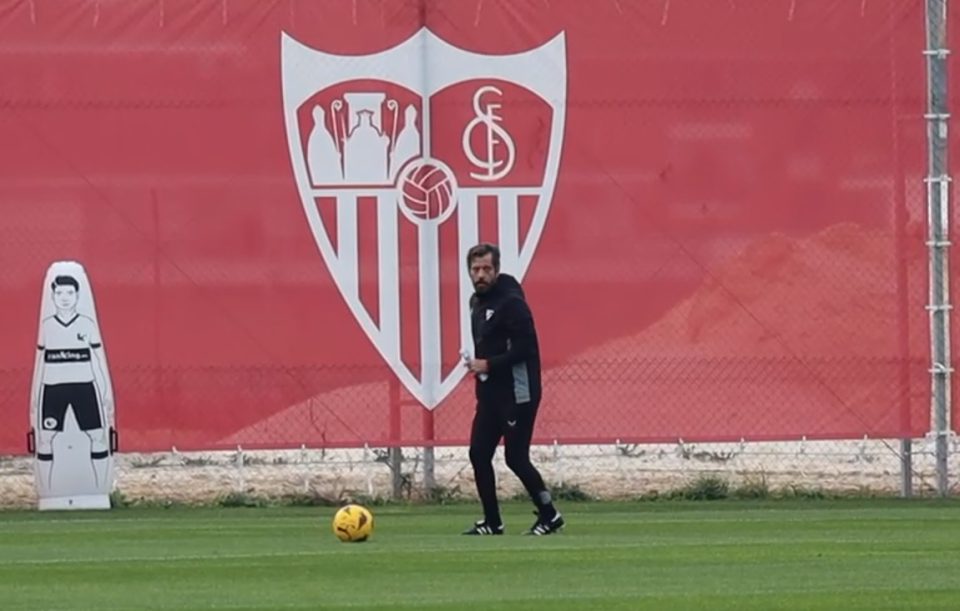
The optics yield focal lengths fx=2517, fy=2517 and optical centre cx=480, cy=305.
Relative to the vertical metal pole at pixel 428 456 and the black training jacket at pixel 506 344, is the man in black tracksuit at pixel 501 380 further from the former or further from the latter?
the vertical metal pole at pixel 428 456

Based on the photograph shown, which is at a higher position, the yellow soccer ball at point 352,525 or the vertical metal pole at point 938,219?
the vertical metal pole at point 938,219

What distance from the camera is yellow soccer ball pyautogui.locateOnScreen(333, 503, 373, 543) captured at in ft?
49.2

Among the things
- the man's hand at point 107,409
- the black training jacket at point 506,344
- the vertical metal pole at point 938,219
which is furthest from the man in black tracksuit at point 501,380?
the vertical metal pole at point 938,219

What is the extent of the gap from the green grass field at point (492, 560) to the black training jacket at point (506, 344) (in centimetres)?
90

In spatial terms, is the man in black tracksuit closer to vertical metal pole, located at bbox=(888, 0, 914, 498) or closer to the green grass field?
the green grass field

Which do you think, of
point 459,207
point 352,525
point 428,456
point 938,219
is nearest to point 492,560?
point 352,525

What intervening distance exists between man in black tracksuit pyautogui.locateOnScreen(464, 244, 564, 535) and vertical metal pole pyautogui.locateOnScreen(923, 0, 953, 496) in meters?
4.52

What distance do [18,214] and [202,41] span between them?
6.09ft

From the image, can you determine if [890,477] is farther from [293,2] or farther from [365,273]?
[293,2]

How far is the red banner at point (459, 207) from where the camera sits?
60.8 feet

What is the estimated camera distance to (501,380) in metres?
15.7

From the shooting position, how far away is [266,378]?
18719 millimetres

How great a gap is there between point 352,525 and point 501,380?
141 cm

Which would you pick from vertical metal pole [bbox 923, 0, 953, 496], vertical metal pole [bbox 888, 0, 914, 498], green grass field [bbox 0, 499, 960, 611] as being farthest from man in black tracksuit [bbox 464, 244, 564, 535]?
vertical metal pole [bbox 923, 0, 953, 496]
